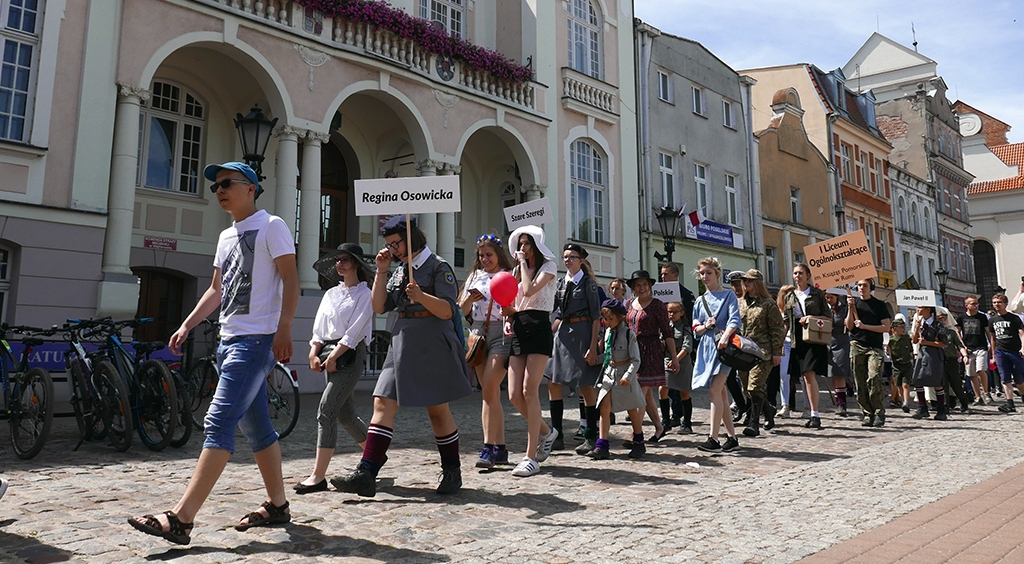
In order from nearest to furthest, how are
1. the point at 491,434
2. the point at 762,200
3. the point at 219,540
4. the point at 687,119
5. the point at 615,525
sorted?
the point at 219,540
the point at 615,525
the point at 491,434
the point at 687,119
the point at 762,200

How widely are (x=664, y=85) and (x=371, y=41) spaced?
12.2 meters

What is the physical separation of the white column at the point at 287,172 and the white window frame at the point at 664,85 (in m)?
13.8

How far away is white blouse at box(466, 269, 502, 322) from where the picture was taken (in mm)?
6254

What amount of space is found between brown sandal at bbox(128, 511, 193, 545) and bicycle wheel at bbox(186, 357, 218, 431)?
5.22m

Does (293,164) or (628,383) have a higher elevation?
(293,164)

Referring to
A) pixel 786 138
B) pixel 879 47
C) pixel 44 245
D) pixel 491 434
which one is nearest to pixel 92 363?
pixel 491 434

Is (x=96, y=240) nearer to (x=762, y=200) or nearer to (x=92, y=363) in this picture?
(x=92, y=363)

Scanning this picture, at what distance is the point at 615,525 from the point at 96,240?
1012 centimetres

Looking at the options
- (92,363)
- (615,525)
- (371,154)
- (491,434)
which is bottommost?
(615,525)

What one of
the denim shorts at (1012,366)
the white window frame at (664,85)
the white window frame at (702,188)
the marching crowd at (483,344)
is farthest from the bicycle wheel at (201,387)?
the white window frame at (702,188)

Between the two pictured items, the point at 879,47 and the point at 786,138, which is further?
the point at 879,47

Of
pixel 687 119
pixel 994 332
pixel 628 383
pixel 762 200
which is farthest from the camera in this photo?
pixel 762 200

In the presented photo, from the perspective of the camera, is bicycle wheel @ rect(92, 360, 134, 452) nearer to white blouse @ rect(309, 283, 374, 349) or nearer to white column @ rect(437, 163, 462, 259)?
white blouse @ rect(309, 283, 374, 349)

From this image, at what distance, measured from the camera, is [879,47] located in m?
49.6
